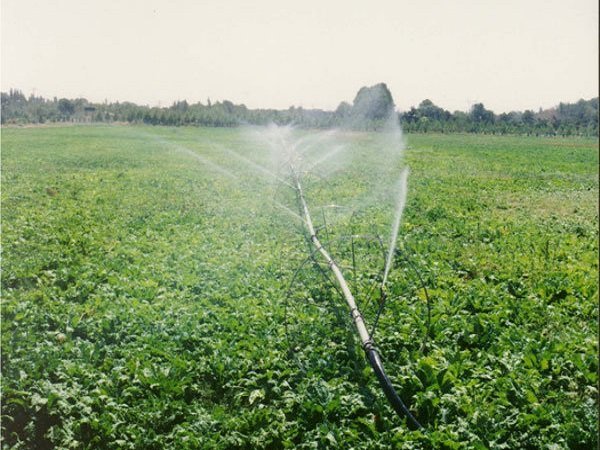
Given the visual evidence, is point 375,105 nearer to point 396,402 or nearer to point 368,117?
point 368,117

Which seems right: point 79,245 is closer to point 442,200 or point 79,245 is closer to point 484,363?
point 484,363

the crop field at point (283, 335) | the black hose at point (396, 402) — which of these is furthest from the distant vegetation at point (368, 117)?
the black hose at point (396, 402)

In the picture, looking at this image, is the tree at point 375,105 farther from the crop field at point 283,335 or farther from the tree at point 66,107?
the tree at point 66,107

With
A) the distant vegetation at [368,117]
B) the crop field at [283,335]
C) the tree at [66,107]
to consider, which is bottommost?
the crop field at [283,335]

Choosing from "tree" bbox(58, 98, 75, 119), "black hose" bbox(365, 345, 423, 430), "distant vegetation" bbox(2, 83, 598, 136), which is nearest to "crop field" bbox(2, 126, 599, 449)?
"black hose" bbox(365, 345, 423, 430)

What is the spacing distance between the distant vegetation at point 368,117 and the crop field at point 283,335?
3021 inches

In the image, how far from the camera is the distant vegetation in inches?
3509

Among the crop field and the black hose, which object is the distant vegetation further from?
the black hose

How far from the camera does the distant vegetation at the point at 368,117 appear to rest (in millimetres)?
89125

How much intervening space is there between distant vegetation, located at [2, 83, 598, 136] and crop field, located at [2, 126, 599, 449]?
3021 inches

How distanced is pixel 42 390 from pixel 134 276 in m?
3.32

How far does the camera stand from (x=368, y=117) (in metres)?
88.8

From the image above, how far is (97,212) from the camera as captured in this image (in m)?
12.7

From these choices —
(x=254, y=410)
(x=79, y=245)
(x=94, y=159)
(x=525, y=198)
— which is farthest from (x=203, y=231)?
(x=94, y=159)
